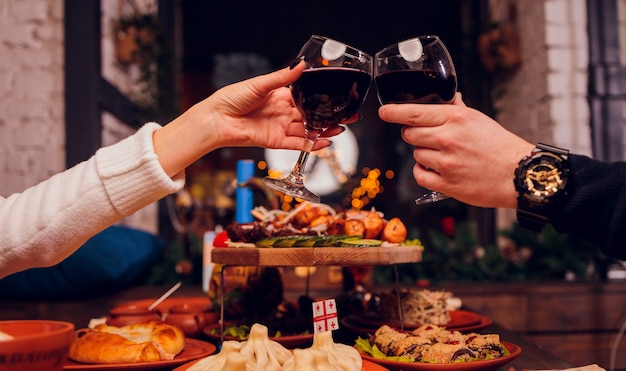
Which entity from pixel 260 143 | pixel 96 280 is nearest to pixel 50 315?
pixel 96 280

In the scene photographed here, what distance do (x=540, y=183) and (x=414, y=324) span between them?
51 centimetres

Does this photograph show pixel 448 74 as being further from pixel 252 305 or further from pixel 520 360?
pixel 252 305

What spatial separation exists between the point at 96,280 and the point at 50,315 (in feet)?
0.85

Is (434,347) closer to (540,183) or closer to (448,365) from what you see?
(448,365)

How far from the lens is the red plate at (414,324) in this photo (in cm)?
129

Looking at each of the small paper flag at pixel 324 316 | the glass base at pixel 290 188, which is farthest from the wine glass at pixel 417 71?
the small paper flag at pixel 324 316

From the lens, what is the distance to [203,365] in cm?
82

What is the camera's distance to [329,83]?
1.03 metres

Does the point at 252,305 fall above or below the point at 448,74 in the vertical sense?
below

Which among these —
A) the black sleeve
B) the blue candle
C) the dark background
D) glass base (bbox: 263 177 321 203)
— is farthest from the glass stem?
the dark background

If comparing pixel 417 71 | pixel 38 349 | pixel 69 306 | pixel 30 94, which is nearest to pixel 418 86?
pixel 417 71

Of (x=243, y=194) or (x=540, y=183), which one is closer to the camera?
(x=540, y=183)

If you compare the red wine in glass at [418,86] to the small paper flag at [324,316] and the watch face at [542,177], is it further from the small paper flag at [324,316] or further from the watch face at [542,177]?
the small paper flag at [324,316]

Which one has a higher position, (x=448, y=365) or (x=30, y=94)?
(x=30, y=94)
